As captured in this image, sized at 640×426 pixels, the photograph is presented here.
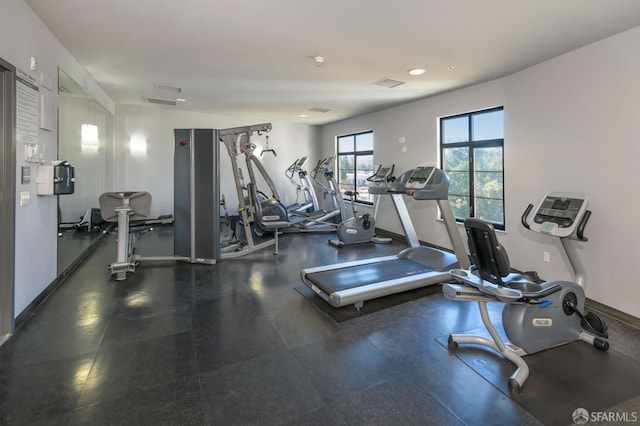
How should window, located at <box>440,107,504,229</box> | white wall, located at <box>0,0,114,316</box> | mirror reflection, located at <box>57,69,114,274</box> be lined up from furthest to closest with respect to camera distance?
window, located at <box>440,107,504,229</box> < mirror reflection, located at <box>57,69,114,274</box> < white wall, located at <box>0,0,114,316</box>

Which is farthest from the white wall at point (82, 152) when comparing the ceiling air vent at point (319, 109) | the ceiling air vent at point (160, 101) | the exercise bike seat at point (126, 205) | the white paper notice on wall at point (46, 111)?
the ceiling air vent at point (319, 109)

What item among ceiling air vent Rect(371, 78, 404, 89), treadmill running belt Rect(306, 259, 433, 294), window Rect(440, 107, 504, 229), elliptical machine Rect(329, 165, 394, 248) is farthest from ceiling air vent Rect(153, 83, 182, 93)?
window Rect(440, 107, 504, 229)

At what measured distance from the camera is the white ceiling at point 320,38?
2.67 meters

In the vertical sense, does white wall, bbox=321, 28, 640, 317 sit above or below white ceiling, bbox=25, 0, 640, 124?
below

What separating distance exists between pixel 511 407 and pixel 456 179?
3999 mm

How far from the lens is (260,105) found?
6.62 meters

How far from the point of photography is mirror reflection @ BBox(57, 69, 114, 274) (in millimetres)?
3901

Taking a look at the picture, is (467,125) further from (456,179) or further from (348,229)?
(348,229)

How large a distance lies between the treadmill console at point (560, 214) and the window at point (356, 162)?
4.62 meters

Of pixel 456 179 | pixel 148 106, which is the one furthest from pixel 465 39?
pixel 148 106

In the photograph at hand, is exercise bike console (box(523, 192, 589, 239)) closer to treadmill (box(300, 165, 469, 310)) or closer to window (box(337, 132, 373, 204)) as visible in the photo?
treadmill (box(300, 165, 469, 310))

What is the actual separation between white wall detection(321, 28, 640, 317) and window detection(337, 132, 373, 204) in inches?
113

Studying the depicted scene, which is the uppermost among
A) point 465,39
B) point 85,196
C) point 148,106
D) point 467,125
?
point 148,106

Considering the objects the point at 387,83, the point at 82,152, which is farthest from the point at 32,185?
the point at 387,83
